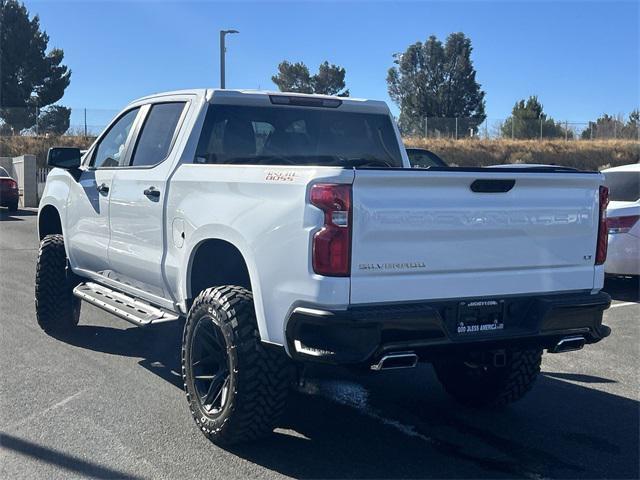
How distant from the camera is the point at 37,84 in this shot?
4581 cm

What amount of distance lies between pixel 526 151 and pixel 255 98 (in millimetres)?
39391

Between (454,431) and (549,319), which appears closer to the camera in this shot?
(549,319)

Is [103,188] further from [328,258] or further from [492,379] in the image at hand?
[492,379]

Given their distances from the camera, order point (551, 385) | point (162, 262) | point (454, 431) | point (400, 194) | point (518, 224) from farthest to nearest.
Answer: point (551, 385) → point (162, 262) → point (454, 431) → point (518, 224) → point (400, 194)

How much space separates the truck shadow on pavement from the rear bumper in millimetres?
650

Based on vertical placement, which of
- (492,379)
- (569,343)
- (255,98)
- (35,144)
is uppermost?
(255,98)

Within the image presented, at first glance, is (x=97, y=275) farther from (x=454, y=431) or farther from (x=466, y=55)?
(x=466, y=55)

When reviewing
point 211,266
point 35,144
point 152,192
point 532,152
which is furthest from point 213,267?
point 532,152

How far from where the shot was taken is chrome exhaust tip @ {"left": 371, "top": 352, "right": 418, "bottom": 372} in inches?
146

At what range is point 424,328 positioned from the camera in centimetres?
377

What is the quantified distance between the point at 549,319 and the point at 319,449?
4.87ft

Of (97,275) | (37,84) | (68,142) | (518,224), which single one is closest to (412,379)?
(518,224)

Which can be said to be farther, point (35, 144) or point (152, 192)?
point (35, 144)

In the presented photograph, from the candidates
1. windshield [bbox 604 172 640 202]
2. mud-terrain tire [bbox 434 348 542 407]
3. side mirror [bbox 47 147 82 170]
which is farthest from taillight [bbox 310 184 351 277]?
windshield [bbox 604 172 640 202]
